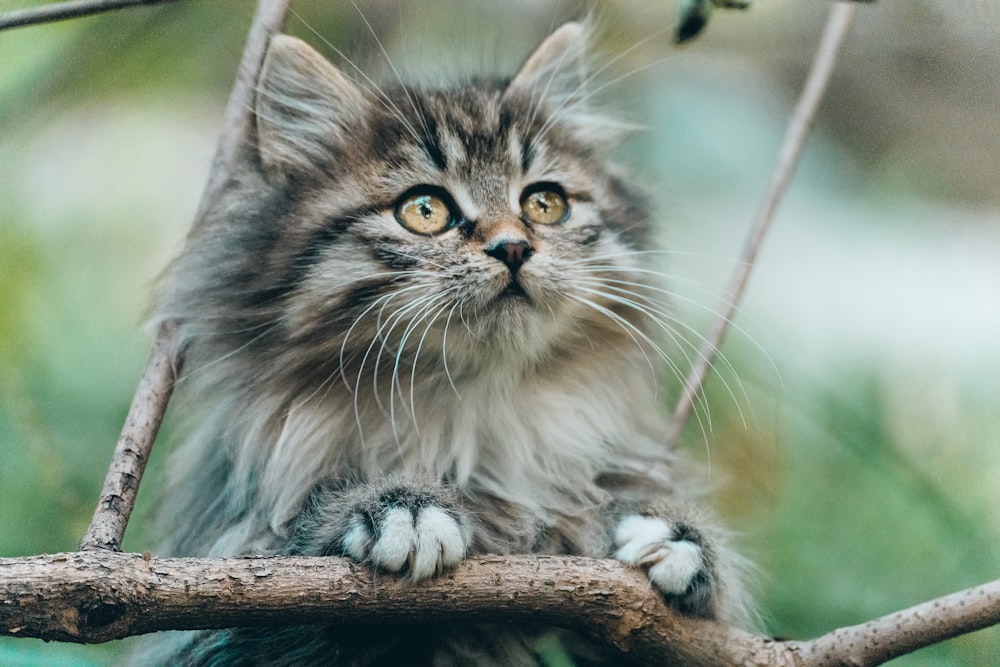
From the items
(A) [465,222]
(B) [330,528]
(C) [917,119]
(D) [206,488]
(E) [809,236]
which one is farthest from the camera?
(C) [917,119]

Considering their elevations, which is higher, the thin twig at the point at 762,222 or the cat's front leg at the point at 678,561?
the thin twig at the point at 762,222

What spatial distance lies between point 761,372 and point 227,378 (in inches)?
62.2

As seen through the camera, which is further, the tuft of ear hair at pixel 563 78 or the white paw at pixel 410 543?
the tuft of ear hair at pixel 563 78

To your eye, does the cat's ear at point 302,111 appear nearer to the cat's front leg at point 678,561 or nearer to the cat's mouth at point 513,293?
the cat's mouth at point 513,293

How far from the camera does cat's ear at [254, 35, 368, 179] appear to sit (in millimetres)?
2242

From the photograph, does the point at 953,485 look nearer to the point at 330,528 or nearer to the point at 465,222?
the point at 465,222

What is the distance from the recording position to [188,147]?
278cm

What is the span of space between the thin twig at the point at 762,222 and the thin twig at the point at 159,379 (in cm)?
124

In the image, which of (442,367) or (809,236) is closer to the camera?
(442,367)

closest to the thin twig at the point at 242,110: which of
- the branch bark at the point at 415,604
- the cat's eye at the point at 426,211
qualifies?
the cat's eye at the point at 426,211

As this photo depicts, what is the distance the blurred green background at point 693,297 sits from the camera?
2453 millimetres

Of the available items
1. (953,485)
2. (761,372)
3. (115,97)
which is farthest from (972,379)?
(115,97)

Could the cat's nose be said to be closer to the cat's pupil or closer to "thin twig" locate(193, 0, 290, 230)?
the cat's pupil

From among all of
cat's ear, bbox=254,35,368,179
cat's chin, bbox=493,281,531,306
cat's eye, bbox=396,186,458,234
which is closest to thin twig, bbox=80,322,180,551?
cat's ear, bbox=254,35,368,179
